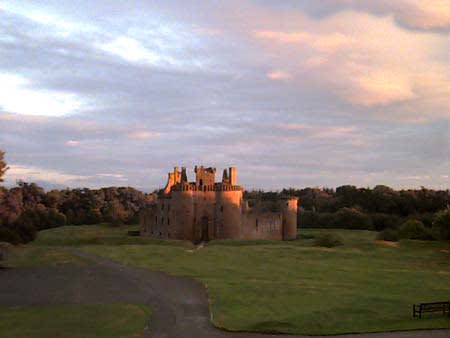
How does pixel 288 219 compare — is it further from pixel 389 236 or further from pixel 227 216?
pixel 389 236

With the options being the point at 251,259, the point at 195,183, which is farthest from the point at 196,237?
the point at 251,259

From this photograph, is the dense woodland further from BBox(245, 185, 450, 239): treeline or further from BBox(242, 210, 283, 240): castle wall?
BBox(242, 210, 283, 240): castle wall

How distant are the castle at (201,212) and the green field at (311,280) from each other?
27.1 ft

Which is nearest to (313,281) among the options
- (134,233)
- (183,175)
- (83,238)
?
(83,238)

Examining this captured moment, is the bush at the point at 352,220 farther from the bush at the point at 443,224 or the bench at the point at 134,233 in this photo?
the bench at the point at 134,233

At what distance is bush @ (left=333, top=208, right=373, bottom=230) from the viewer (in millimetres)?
102750

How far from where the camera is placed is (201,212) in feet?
253

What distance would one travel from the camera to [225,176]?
8144cm

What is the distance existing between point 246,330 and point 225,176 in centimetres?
5526

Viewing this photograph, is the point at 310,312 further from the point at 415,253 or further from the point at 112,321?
the point at 415,253

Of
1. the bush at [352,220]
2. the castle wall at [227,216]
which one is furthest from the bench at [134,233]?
the bush at [352,220]

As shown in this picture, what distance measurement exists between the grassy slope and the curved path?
3.87 feet

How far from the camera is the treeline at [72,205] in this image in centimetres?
9600

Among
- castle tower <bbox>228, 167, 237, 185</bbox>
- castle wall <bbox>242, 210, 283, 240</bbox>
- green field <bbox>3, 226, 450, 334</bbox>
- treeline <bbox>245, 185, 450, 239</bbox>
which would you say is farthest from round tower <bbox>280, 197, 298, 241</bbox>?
green field <bbox>3, 226, 450, 334</bbox>
